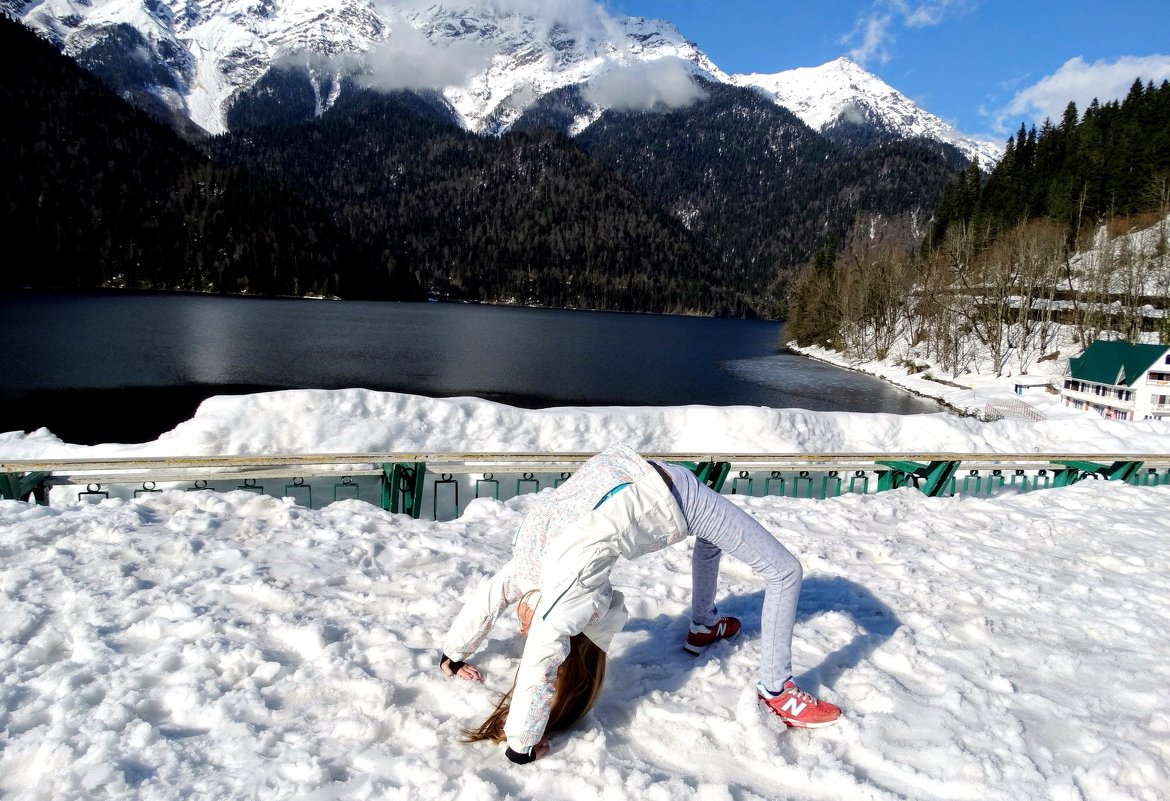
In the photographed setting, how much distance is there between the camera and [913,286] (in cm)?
6944

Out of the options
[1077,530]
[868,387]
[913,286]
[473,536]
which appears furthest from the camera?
[913,286]

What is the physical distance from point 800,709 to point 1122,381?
4190cm

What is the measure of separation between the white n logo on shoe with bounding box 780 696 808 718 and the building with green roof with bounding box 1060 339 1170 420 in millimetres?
40027

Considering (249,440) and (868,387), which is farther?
(868,387)

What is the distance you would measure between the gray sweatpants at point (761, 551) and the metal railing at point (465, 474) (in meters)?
6.00

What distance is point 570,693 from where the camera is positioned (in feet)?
11.5

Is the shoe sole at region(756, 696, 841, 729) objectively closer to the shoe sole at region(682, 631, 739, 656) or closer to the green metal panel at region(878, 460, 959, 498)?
the shoe sole at region(682, 631, 739, 656)

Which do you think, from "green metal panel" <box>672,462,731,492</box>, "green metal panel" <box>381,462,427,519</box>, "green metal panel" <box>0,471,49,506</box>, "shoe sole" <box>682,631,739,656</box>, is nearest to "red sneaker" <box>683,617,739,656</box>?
"shoe sole" <box>682,631,739,656</box>

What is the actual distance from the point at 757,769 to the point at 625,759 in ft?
2.41

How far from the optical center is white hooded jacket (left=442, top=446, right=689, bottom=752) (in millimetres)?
3191

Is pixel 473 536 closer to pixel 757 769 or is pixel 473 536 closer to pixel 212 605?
pixel 212 605

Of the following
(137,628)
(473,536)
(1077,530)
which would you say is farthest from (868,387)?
(137,628)

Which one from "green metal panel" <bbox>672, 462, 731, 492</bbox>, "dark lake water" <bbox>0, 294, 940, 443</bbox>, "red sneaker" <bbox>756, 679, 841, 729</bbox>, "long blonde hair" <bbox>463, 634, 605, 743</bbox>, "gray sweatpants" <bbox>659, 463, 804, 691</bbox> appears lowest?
"dark lake water" <bbox>0, 294, 940, 443</bbox>

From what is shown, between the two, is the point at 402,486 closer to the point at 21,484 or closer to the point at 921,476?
the point at 21,484
